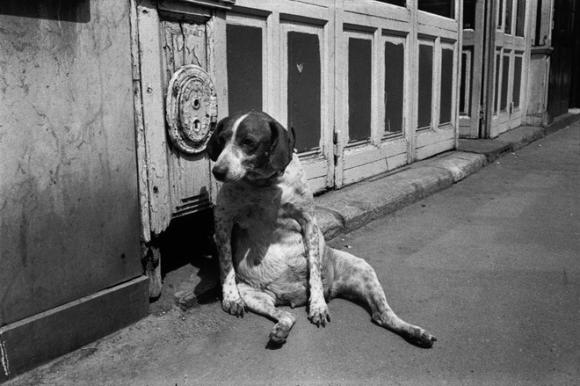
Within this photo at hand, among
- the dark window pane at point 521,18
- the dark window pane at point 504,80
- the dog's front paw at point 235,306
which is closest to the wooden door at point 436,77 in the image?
the dark window pane at point 504,80

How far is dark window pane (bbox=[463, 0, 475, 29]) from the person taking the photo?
9.10m

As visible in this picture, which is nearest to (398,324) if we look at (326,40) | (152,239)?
(152,239)

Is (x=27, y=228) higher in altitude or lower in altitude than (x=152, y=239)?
higher

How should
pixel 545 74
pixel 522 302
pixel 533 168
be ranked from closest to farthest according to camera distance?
1. pixel 522 302
2. pixel 533 168
3. pixel 545 74

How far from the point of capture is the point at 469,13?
30.3 ft

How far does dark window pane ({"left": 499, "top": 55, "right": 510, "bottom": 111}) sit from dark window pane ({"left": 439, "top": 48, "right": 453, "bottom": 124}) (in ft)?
8.32

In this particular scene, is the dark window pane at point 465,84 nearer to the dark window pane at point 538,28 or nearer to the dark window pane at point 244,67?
the dark window pane at point 538,28

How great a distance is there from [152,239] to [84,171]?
0.58 meters

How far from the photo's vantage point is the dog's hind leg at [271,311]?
111 inches

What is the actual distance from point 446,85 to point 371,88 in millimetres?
2364

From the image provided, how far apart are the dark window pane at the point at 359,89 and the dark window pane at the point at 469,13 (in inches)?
162

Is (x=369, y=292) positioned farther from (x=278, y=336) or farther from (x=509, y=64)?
(x=509, y=64)

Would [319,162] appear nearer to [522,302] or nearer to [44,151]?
[522,302]

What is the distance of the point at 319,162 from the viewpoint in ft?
16.8
